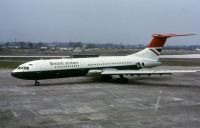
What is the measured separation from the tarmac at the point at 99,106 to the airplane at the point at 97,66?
1.30m

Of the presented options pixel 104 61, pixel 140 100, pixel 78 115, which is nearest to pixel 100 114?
pixel 78 115

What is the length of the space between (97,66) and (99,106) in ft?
45.6

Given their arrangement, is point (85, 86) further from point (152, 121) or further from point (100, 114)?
point (152, 121)

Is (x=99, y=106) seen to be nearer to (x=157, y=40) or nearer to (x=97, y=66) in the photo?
(x=97, y=66)

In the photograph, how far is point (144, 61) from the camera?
126 ft

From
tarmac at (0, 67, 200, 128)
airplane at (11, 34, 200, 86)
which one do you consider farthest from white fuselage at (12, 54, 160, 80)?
tarmac at (0, 67, 200, 128)

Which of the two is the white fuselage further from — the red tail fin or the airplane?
the red tail fin

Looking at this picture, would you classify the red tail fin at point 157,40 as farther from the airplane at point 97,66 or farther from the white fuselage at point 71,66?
the white fuselage at point 71,66

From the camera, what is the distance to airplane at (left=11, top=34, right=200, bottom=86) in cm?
3206

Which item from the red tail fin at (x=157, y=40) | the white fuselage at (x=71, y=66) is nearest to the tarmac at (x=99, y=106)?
the white fuselage at (x=71, y=66)

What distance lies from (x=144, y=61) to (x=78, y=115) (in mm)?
20593

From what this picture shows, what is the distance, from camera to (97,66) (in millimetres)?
35594

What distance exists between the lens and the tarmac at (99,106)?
57.2ft

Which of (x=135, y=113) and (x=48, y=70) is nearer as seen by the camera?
(x=135, y=113)
